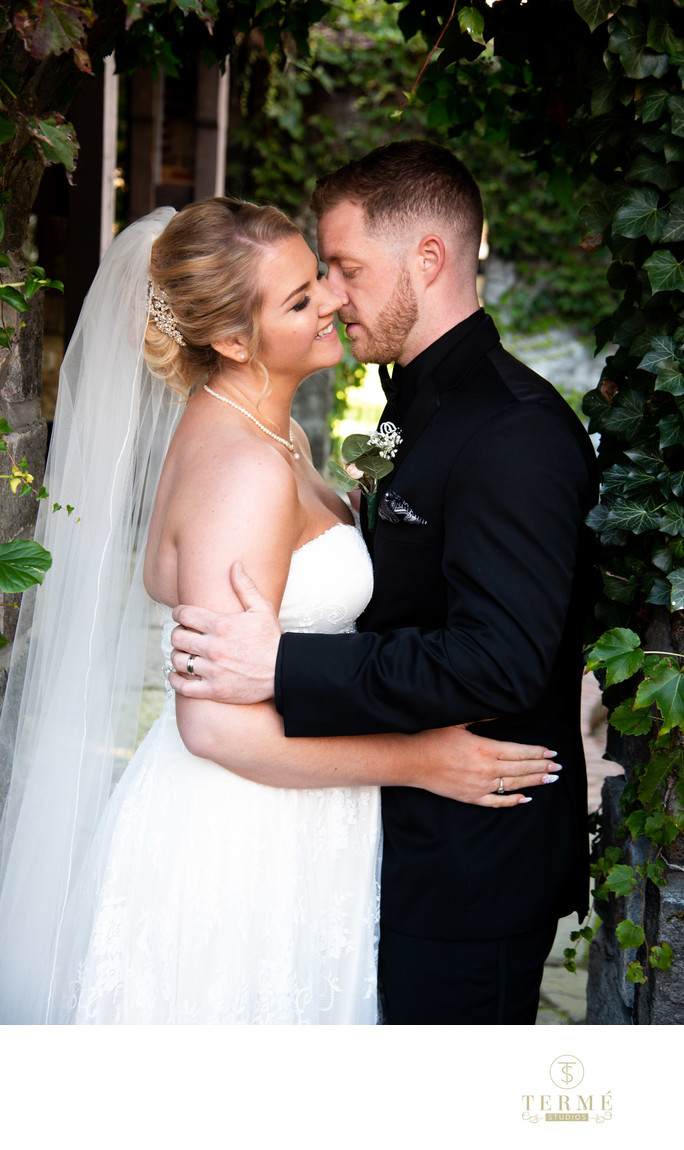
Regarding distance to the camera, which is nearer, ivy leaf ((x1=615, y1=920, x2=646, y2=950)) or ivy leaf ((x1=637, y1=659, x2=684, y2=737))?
ivy leaf ((x1=637, y1=659, x2=684, y2=737))

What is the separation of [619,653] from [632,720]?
0.71 ft

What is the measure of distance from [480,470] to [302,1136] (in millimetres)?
1142

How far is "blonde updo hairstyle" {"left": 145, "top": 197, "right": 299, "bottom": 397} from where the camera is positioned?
6.93ft

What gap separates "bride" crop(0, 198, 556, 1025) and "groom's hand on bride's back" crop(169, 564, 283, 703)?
50mm

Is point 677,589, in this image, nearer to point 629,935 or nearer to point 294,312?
point 629,935

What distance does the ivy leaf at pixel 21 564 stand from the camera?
1.54m

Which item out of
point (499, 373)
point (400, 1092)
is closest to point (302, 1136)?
point (400, 1092)

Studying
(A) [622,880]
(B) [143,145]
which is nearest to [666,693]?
(A) [622,880]

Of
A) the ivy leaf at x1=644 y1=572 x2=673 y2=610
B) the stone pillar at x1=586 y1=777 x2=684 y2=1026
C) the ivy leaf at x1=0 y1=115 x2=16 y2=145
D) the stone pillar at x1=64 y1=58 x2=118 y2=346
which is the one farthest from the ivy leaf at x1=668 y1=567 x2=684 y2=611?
the stone pillar at x1=64 y1=58 x2=118 y2=346

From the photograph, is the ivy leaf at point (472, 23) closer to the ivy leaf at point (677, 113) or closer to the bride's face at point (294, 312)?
the ivy leaf at point (677, 113)

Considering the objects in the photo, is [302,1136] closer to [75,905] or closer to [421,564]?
[75,905]

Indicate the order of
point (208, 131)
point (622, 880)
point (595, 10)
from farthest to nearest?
point (208, 131)
point (622, 880)
point (595, 10)

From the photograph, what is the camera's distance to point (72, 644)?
2168mm

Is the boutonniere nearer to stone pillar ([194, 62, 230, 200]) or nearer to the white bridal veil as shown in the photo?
the white bridal veil
